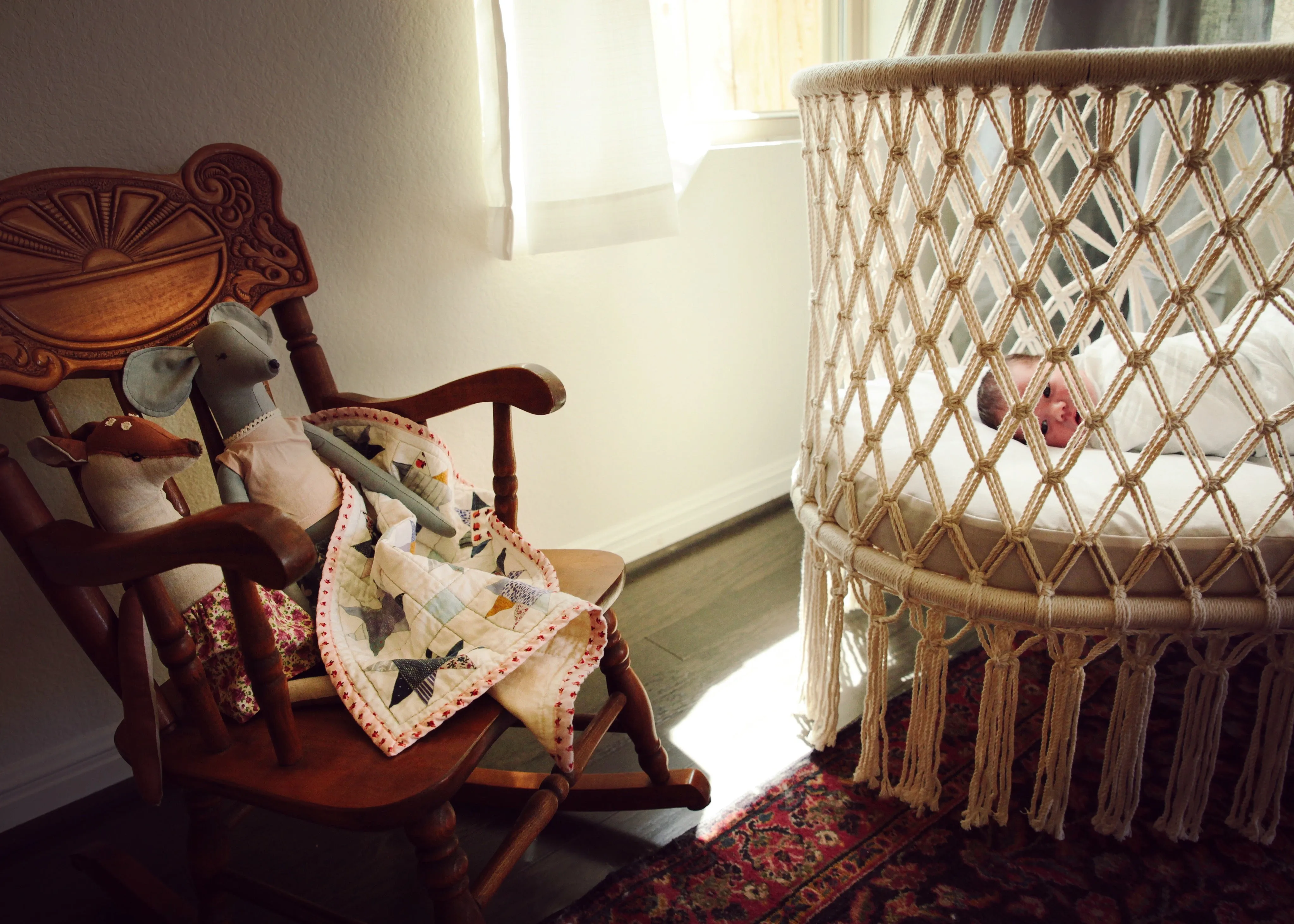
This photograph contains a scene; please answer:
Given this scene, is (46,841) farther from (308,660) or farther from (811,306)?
(811,306)

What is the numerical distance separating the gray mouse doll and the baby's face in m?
0.86

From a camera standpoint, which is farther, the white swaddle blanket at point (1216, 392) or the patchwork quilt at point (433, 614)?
the white swaddle blanket at point (1216, 392)

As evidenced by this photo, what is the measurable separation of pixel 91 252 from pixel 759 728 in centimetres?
113

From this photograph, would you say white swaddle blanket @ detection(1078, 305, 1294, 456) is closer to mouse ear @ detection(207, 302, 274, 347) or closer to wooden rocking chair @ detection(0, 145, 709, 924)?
wooden rocking chair @ detection(0, 145, 709, 924)

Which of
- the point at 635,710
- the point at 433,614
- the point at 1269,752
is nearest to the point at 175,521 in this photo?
the point at 433,614

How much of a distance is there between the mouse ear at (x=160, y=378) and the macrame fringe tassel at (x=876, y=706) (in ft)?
2.80

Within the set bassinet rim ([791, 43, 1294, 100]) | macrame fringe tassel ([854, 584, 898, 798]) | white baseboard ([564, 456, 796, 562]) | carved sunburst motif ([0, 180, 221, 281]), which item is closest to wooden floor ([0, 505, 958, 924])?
macrame fringe tassel ([854, 584, 898, 798])

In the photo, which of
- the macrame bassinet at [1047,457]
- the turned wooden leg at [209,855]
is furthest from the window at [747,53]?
the turned wooden leg at [209,855]

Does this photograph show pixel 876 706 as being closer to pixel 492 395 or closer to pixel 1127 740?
pixel 1127 740

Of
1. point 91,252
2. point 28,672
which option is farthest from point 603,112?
point 28,672

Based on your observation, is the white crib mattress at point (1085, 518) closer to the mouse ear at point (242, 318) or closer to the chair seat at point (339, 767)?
the chair seat at point (339, 767)

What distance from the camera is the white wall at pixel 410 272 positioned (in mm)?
1093

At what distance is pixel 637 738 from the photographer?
1.11m

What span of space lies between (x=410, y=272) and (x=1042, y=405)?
1.03 m
